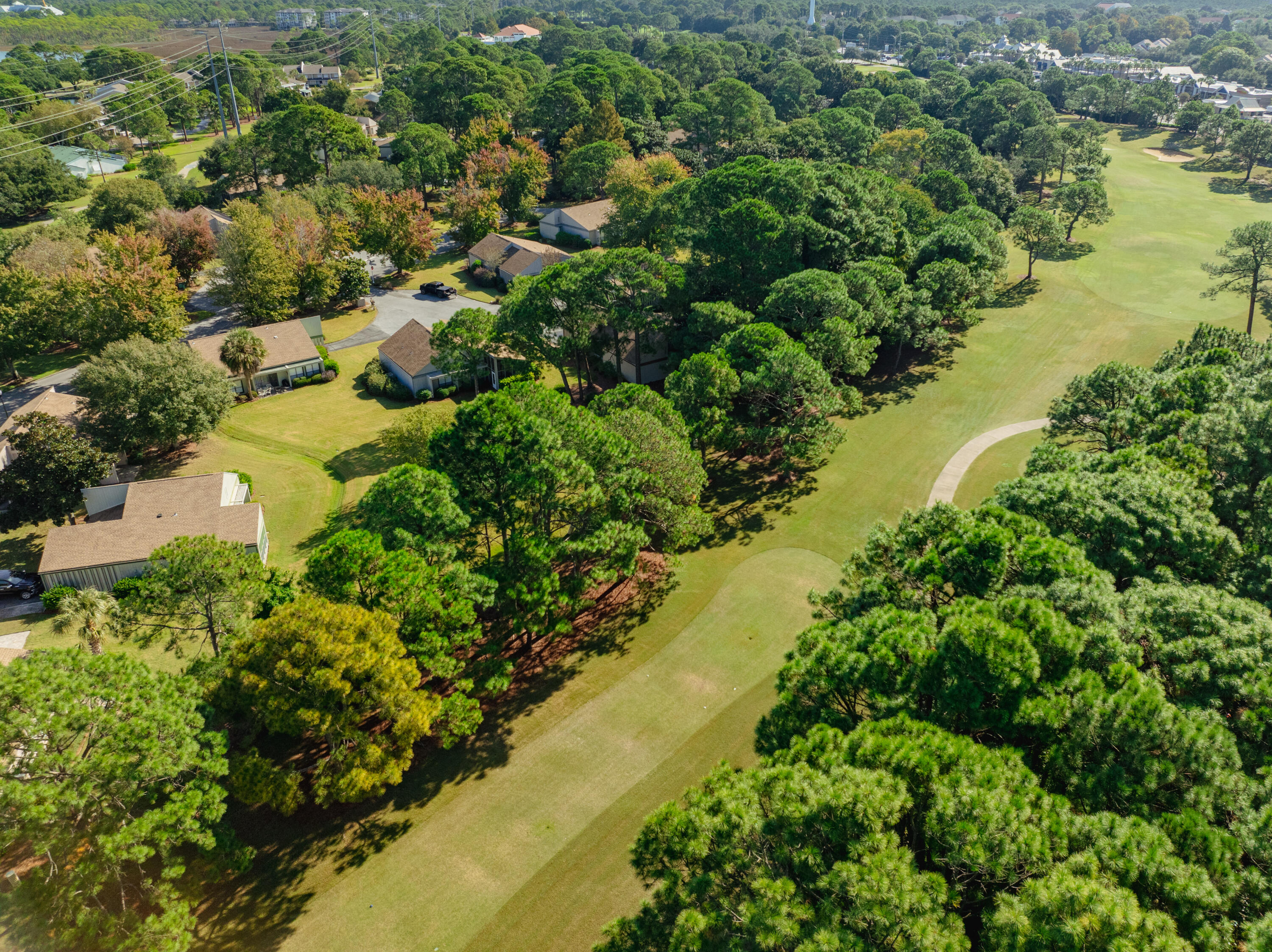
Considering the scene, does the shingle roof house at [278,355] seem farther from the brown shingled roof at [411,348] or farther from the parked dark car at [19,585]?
the parked dark car at [19,585]

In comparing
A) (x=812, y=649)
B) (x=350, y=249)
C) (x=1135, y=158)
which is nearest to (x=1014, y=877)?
(x=812, y=649)

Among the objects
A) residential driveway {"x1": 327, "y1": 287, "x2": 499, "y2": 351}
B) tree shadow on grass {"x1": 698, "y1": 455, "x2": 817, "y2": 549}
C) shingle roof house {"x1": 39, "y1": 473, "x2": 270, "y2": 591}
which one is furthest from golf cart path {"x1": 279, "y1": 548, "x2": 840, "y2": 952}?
residential driveway {"x1": 327, "y1": 287, "x2": 499, "y2": 351}

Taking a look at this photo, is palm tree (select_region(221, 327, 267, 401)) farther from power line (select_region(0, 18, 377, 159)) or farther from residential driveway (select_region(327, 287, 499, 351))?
power line (select_region(0, 18, 377, 159))

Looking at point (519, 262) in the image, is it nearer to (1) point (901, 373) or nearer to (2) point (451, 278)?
(2) point (451, 278)

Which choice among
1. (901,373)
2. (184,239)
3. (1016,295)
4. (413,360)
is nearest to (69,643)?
(413,360)

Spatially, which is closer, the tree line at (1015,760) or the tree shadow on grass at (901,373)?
the tree line at (1015,760)

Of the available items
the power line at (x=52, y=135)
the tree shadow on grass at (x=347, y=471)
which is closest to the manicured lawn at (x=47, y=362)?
the tree shadow on grass at (x=347, y=471)
